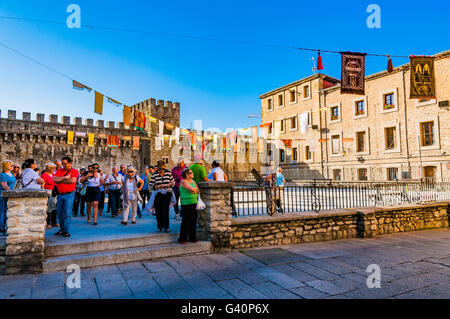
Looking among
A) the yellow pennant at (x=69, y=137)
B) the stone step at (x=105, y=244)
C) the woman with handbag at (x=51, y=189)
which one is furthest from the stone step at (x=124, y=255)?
the yellow pennant at (x=69, y=137)

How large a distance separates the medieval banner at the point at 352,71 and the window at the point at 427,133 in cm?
1110

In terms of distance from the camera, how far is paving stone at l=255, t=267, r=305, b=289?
4.07 m

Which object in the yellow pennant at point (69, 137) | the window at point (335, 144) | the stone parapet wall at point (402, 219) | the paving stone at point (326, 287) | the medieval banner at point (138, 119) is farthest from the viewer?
the yellow pennant at point (69, 137)

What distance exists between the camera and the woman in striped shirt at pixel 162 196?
598 centimetres

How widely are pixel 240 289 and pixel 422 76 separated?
12539 millimetres

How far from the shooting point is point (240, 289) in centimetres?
387

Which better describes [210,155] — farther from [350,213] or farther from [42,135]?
[350,213]

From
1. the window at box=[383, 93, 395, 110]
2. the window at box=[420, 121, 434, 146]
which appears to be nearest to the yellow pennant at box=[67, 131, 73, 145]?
the window at box=[383, 93, 395, 110]

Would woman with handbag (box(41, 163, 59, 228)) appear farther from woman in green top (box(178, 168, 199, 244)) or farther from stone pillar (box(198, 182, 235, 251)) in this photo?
stone pillar (box(198, 182, 235, 251))

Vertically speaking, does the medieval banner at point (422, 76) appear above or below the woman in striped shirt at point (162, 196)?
above

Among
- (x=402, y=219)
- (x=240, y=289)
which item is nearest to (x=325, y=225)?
(x=402, y=219)

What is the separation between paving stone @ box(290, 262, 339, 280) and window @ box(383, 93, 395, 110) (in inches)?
794

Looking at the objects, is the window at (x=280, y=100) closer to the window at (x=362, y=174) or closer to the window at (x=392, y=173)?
the window at (x=362, y=174)

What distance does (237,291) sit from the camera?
12.4ft
